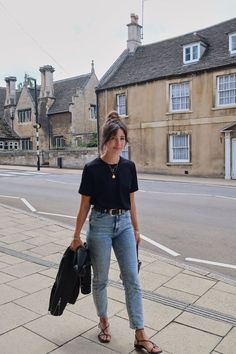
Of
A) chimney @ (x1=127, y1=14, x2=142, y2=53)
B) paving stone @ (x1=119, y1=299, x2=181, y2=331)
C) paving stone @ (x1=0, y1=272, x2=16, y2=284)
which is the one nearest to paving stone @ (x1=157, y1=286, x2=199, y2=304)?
paving stone @ (x1=119, y1=299, x2=181, y2=331)

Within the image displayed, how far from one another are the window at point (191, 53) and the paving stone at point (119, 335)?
76.8 ft

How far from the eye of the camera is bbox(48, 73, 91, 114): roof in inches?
1610

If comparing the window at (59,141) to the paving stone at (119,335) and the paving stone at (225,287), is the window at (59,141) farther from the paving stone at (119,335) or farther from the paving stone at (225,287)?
the paving stone at (119,335)

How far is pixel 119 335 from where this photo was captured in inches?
135

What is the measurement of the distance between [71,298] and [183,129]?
22649mm

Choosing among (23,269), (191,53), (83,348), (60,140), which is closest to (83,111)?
(60,140)

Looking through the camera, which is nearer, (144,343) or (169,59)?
(144,343)

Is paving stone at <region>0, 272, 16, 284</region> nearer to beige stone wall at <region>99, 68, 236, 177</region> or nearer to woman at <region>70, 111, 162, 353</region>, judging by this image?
woman at <region>70, 111, 162, 353</region>

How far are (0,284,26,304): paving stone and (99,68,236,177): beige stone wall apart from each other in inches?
798

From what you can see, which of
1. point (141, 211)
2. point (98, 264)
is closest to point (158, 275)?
point (98, 264)

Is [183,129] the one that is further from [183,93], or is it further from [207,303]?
[207,303]

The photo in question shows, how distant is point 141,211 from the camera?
34.4ft

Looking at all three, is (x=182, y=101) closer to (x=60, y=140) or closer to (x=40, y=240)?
(x=60, y=140)

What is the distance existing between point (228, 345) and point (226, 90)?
21.6m
